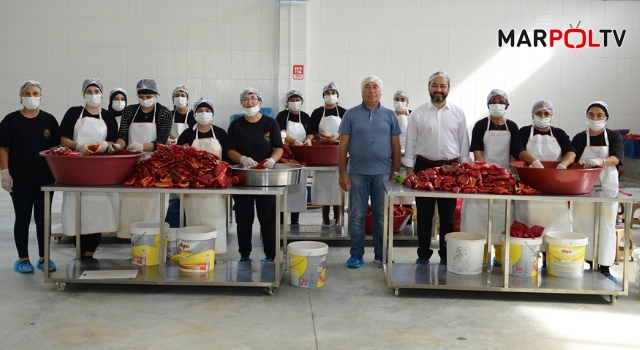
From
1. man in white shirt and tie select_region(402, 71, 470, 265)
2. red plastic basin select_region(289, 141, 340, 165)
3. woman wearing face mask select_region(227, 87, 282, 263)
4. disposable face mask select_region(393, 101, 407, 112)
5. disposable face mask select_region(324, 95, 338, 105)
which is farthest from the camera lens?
disposable face mask select_region(393, 101, 407, 112)

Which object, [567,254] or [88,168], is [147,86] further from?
[567,254]

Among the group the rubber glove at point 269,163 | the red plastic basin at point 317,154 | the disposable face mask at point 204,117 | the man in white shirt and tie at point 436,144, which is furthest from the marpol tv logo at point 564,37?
the rubber glove at point 269,163

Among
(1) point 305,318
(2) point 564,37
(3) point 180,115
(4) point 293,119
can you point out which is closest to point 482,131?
(1) point 305,318

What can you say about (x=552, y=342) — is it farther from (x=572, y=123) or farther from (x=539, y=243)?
(x=572, y=123)

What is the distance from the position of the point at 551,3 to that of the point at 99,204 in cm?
972

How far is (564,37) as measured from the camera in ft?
40.0

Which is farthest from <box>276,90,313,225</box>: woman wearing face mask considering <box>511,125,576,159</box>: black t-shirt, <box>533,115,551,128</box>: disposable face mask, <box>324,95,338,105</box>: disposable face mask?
<box>533,115,551,128</box>: disposable face mask

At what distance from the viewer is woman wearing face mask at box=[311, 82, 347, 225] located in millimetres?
7121

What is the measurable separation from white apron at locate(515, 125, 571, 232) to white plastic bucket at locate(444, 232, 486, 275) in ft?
1.60

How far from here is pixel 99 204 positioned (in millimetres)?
5438

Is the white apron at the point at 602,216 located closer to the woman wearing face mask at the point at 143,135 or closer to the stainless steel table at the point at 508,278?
the stainless steel table at the point at 508,278

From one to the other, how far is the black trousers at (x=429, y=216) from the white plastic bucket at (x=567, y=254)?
82 cm

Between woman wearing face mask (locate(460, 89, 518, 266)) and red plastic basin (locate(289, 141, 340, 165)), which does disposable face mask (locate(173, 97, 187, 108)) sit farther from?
woman wearing face mask (locate(460, 89, 518, 266))

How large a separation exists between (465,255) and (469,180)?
2.14 feet
